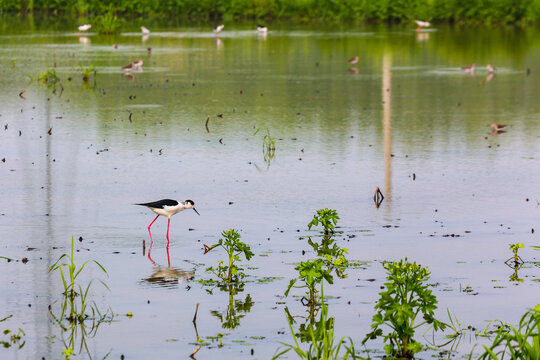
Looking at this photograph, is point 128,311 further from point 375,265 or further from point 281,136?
point 281,136

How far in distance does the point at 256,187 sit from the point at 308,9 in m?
50.2

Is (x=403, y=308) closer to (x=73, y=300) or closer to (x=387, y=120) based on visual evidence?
(x=73, y=300)

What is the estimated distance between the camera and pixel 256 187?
15844 millimetres

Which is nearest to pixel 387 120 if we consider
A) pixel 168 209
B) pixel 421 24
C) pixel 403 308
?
pixel 168 209

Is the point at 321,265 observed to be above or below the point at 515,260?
above

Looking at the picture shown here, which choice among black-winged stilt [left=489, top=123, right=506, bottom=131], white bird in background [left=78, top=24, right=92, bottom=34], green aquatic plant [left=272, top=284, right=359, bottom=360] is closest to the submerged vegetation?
green aquatic plant [left=272, top=284, right=359, bottom=360]

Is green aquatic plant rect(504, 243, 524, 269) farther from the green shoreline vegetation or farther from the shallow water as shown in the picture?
the green shoreline vegetation

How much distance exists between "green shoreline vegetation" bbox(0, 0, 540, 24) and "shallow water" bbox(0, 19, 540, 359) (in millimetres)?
26201

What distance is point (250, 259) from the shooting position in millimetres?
11625

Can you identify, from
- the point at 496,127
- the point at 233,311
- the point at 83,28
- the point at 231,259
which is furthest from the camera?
the point at 83,28

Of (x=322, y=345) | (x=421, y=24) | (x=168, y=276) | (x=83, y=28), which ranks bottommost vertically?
(x=322, y=345)

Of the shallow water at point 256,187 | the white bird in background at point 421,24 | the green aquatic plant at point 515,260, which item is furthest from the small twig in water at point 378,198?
the white bird in background at point 421,24

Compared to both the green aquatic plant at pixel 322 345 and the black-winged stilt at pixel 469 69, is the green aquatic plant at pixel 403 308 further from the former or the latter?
the black-winged stilt at pixel 469 69

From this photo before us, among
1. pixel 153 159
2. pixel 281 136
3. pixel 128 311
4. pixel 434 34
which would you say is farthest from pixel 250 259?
pixel 434 34
